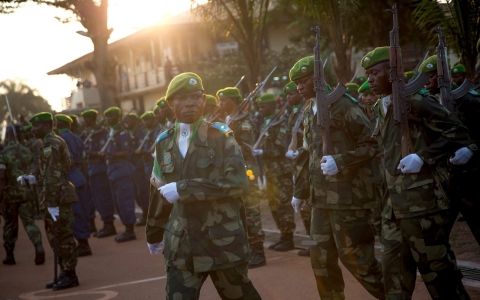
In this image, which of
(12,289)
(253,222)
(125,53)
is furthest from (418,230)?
(125,53)

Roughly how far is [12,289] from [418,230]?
614 centimetres

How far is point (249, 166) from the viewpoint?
30.0 ft

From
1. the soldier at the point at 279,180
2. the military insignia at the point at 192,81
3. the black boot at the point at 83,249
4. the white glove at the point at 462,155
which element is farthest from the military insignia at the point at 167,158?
the black boot at the point at 83,249

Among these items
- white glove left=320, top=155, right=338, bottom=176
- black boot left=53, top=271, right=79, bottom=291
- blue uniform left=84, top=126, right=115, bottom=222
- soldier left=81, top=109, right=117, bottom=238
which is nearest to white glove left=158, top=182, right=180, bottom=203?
white glove left=320, top=155, right=338, bottom=176

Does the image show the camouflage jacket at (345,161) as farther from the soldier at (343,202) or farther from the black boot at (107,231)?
the black boot at (107,231)

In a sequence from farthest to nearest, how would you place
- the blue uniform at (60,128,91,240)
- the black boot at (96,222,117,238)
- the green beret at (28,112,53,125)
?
the black boot at (96,222,117,238), the blue uniform at (60,128,91,240), the green beret at (28,112,53,125)

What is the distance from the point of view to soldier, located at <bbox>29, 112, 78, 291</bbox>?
8.60 m

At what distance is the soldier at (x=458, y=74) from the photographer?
8039 millimetres

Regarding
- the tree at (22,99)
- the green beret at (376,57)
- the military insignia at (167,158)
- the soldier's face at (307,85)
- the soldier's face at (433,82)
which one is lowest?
the tree at (22,99)

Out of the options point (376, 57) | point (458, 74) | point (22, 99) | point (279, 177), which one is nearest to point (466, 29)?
point (458, 74)

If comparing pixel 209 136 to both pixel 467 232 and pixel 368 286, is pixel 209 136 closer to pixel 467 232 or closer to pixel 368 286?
pixel 368 286

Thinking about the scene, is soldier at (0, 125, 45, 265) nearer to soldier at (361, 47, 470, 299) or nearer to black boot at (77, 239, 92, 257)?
black boot at (77, 239, 92, 257)

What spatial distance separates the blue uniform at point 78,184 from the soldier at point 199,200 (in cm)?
654

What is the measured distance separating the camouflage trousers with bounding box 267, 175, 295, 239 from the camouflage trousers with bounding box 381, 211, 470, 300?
4.31m
